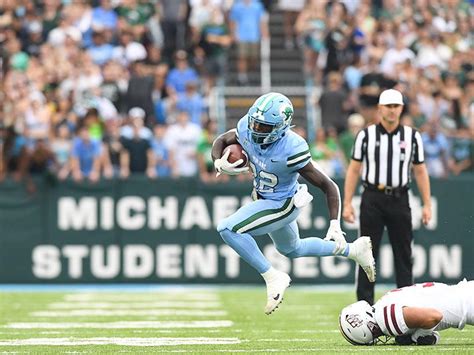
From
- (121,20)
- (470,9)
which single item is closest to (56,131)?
(121,20)

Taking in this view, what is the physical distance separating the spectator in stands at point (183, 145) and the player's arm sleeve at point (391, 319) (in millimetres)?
8446

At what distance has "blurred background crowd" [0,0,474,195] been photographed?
15.7m

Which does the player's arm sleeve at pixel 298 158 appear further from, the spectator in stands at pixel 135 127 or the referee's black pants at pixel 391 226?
the spectator in stands at pixel 135 127

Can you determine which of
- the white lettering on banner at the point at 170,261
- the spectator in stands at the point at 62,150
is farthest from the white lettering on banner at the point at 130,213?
the spectator in stands at the point at 62,150

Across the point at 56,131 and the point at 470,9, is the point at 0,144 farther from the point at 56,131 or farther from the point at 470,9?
the point at 470,9

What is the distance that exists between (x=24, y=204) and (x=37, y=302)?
2.96 m

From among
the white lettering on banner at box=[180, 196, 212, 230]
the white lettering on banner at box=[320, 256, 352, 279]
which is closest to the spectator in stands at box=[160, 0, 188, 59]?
the white lettering on banner at box=[180, 196, 212, 230]

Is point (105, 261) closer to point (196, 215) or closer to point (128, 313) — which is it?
point (196, 215)

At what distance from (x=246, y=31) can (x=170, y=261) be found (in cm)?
445

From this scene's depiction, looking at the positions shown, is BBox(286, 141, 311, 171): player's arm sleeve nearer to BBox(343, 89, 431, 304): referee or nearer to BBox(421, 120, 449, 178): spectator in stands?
BBox(343, 89, 431, 304): referee

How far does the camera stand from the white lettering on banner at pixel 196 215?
15.5m

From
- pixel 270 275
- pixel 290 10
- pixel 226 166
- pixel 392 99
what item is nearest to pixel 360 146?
pixel 392 99

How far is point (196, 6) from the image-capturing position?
18516mm

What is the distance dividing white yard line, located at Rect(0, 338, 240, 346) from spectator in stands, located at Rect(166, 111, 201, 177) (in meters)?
7.56
